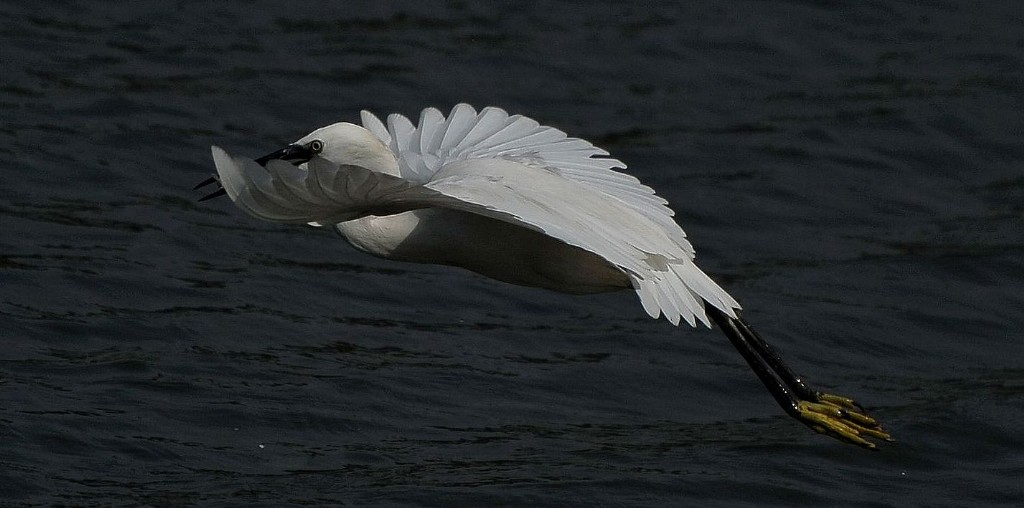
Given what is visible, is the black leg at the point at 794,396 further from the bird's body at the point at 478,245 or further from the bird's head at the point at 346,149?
the bird's head at the point at 346,149

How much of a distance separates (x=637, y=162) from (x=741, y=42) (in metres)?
2.55

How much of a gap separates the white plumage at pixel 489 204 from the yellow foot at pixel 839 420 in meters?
1.06

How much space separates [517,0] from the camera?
1415 centimetres

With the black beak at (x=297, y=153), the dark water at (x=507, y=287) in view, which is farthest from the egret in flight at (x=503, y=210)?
the dark water at (x=507, y=287)

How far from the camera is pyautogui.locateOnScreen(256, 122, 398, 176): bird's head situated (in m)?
7.17

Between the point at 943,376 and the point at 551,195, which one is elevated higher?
the point at 551,195

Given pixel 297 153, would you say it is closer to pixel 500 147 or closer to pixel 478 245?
pixel 478 245

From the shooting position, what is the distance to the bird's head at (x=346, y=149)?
7.17 m

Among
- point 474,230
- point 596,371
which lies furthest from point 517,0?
point 474,230

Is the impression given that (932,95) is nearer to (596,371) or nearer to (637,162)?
(637,162)

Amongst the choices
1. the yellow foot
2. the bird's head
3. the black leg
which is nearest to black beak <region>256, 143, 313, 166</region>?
the bird's head

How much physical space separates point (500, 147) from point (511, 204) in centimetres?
187

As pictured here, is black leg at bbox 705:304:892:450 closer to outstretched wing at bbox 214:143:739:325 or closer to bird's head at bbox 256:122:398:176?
outstretched wing at bbox 214:143:739:325

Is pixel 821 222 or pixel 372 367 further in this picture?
pixel 821 222
